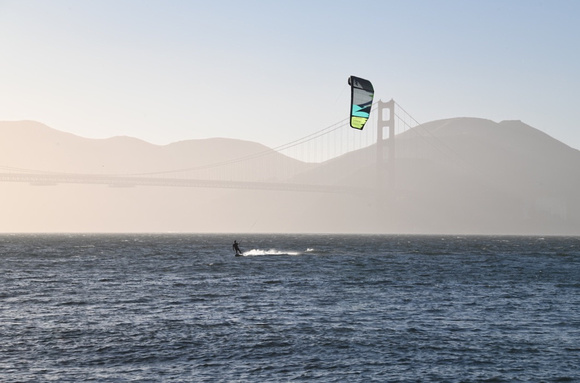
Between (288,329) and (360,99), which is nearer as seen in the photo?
(288,329)

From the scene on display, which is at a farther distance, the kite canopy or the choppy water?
the kite canopy

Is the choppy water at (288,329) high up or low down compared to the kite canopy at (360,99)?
down

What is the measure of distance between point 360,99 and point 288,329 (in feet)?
48.7

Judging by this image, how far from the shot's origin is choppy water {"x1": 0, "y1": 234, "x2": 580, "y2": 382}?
25000 millimetres

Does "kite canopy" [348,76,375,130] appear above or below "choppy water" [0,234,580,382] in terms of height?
above

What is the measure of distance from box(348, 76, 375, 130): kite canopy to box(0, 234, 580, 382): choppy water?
9944mm

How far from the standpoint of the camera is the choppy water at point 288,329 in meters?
25.0

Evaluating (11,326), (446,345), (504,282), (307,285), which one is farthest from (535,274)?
(11,326)

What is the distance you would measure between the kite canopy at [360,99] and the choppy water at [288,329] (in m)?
9.94

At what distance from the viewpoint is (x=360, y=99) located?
41781mm

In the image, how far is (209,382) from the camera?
76.0 ft

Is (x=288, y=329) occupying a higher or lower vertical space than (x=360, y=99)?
lower

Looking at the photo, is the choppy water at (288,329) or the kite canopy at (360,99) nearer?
the choppy water at (288,329)

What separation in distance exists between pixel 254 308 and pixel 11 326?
38.6ft
